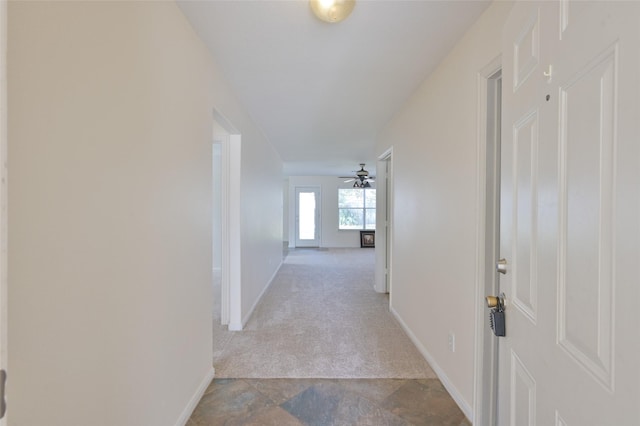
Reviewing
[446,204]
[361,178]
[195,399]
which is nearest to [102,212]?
[195,399]

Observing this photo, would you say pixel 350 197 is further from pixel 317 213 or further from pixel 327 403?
pixel 327 403

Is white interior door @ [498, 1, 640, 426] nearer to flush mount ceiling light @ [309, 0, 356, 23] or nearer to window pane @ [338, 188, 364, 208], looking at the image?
flush mount ceiling light @ [309, 0, 356, 23]

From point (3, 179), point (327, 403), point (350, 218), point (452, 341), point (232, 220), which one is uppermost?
point (3, 179)

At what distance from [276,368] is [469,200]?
73.0 inches

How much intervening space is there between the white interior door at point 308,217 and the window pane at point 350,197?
2.49 ft

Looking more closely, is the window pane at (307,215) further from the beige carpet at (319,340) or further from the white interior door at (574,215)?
the white interior door at (574,215)

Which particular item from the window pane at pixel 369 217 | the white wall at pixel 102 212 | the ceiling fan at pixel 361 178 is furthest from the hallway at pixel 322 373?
the window pane at pixel 369 217

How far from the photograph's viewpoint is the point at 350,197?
9922 millimetres

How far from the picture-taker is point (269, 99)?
288 cm

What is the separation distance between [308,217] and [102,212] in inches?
353

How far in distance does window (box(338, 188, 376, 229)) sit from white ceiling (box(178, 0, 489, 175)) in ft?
21.2

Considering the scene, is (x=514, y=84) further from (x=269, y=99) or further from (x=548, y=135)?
(x=269, y=99)

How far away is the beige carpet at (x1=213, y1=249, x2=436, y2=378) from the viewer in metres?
2.30

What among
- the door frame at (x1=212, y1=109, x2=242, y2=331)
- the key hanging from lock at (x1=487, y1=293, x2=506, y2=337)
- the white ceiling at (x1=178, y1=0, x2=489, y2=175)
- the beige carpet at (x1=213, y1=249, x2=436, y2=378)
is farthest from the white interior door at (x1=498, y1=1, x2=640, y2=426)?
the door frame at (x1=212, y1=109, x2=242, y2=331)
